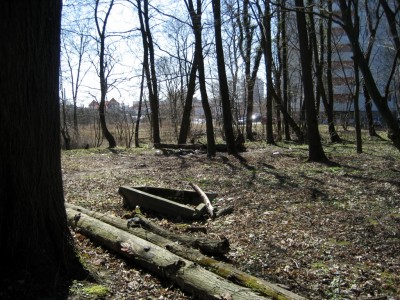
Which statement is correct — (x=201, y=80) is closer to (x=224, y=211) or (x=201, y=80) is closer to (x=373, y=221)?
(x=224, y=211)

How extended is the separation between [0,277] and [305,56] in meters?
10.9

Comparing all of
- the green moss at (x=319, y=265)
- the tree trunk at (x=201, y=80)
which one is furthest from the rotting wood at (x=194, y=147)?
the green moss at (x=319, y=265)

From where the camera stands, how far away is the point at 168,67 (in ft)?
111

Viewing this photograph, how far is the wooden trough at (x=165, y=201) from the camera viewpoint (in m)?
7.46

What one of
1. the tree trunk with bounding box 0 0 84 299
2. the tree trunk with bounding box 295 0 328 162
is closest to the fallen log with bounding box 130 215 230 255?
the tree trunk with bounding box 0 0 84 299

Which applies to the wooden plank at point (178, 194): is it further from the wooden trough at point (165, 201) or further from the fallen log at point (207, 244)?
the fallen log at point (207, 244)

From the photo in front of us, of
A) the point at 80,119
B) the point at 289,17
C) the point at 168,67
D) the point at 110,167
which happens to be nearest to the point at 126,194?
the point at 110,167

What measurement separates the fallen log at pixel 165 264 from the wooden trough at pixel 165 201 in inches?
66.5

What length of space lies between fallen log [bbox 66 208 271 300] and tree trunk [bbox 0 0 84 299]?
1.02m

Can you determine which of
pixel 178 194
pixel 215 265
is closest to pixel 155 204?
pixel 178 194

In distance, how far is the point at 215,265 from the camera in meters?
4.65

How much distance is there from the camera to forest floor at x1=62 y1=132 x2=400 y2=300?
184 inches

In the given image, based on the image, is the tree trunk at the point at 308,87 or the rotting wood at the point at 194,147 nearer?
the tree trunk at the point at 308,87

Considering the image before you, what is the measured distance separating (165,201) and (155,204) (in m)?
0.23
